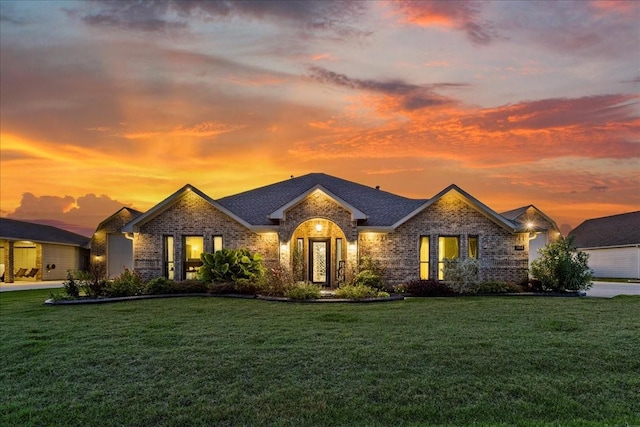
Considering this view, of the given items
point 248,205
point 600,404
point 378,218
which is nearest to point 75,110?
point 248,205

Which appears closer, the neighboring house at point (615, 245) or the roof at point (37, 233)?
the roof at point (37, 233)

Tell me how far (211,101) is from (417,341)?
1462 centimetres

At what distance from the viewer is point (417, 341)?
9.63 meters

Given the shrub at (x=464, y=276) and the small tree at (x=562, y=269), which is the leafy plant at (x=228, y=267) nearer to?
the shrub at (x=464, y=276)

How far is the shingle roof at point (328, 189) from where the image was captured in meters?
22.2

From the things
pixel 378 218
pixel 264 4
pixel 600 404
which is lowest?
pixel 600 404

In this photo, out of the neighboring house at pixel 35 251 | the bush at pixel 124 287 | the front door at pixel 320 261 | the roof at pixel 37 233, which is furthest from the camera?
the neighboring house at pixel 35 251

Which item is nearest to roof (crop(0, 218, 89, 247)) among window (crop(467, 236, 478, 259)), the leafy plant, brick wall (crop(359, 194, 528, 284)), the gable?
the leafy plant

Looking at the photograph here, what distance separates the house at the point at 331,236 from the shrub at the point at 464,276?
1590 mm

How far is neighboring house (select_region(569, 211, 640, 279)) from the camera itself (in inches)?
1378

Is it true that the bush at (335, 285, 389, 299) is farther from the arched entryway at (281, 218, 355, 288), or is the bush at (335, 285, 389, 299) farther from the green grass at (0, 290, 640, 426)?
the arched entryway at (281, 218, 355, 288)

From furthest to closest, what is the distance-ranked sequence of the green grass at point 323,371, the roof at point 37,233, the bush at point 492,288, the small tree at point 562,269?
1. the roof at point 37,233
2. the small tree at point 562,269
3. the bush at point 492,288
4. the green grass at point 323,371

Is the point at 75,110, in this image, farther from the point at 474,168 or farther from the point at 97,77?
the point at 474,168

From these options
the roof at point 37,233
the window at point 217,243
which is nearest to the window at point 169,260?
the window at point 217,243
